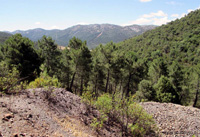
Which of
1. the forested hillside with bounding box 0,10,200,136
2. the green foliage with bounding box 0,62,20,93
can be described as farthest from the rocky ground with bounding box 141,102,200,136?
the green foliage with bounding box 0,62,20,93

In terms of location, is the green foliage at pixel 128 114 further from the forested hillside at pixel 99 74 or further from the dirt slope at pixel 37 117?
the dirt slope at pixel 37 117

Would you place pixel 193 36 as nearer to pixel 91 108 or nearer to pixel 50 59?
pixel 50 59

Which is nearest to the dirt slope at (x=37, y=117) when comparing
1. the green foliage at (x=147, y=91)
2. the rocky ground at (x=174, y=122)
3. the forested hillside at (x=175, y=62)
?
the rocky ground at (x=174, y=122)

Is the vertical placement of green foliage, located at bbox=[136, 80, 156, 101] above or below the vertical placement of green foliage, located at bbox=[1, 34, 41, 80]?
below

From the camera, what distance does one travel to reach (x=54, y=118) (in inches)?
258

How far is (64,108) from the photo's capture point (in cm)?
780

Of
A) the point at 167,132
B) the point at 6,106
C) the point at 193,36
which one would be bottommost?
the point at 167,132

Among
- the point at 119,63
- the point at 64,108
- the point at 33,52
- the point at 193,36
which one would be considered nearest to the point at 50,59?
the point at 33,52

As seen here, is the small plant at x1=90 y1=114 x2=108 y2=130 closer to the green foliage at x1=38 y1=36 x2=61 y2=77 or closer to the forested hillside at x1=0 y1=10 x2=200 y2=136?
the forested hillside at x1=0 y1=10 x2=200 y2=136

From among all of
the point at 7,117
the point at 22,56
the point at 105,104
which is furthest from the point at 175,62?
the point at 7,117

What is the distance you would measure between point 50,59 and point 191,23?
77.4 meters

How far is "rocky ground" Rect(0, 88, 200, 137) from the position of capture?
197 inches

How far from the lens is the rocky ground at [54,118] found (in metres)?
5.01

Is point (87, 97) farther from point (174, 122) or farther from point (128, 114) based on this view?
point (174, 122)
